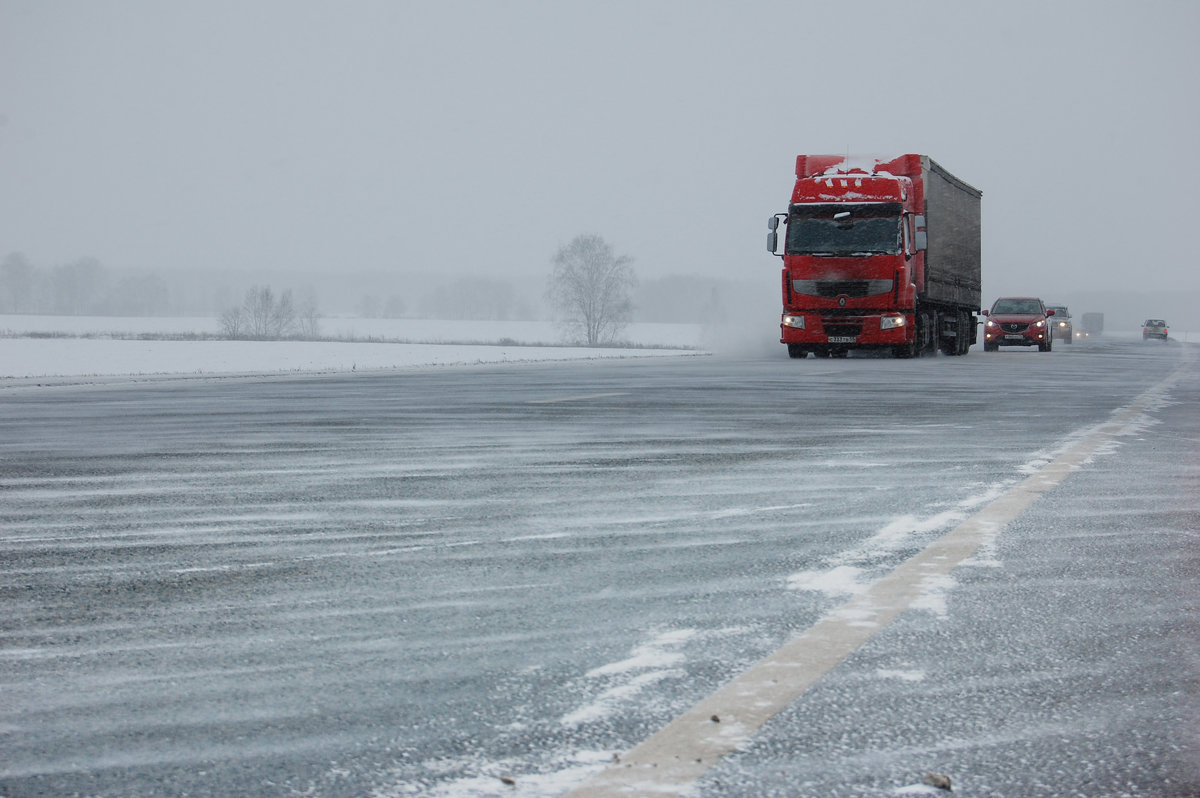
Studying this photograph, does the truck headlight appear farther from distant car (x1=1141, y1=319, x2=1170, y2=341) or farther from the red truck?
distant car (x1=1141, y1=319, x2=1170, y2=341)

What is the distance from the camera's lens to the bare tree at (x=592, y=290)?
368 feet

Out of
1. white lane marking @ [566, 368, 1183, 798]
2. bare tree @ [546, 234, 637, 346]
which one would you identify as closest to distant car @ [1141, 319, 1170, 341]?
bare tree @ [546, 234, 637, 346]

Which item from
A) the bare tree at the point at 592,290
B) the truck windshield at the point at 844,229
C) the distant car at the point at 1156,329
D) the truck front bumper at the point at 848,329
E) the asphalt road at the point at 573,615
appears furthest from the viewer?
the bare tree at the point at 592,290

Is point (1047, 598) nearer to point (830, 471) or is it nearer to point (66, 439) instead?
point (830, 471)

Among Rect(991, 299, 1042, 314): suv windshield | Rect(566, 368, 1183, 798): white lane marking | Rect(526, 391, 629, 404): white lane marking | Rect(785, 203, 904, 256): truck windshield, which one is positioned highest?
Rect(785, 203, 904, 256): truck windshield

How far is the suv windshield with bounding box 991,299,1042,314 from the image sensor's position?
45406mm

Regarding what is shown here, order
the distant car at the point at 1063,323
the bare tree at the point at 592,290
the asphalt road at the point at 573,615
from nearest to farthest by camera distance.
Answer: the asphalt road at the point at 573,615, the distant car at the point at 1063,323, the bare tree at the point at 592,290

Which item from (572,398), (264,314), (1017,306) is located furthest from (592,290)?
(572,398)

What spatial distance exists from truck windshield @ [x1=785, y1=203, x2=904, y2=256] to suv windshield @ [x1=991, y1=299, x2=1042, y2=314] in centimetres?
1928

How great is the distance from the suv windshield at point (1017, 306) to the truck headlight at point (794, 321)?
1893 cm

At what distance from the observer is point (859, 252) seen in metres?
27.8

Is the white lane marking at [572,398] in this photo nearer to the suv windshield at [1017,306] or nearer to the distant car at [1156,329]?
the suv windshield at [1017,306]

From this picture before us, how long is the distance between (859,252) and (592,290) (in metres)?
85.2

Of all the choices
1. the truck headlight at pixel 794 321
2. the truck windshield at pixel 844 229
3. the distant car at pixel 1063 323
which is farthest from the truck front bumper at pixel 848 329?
the distant car at pixel 1063 323
